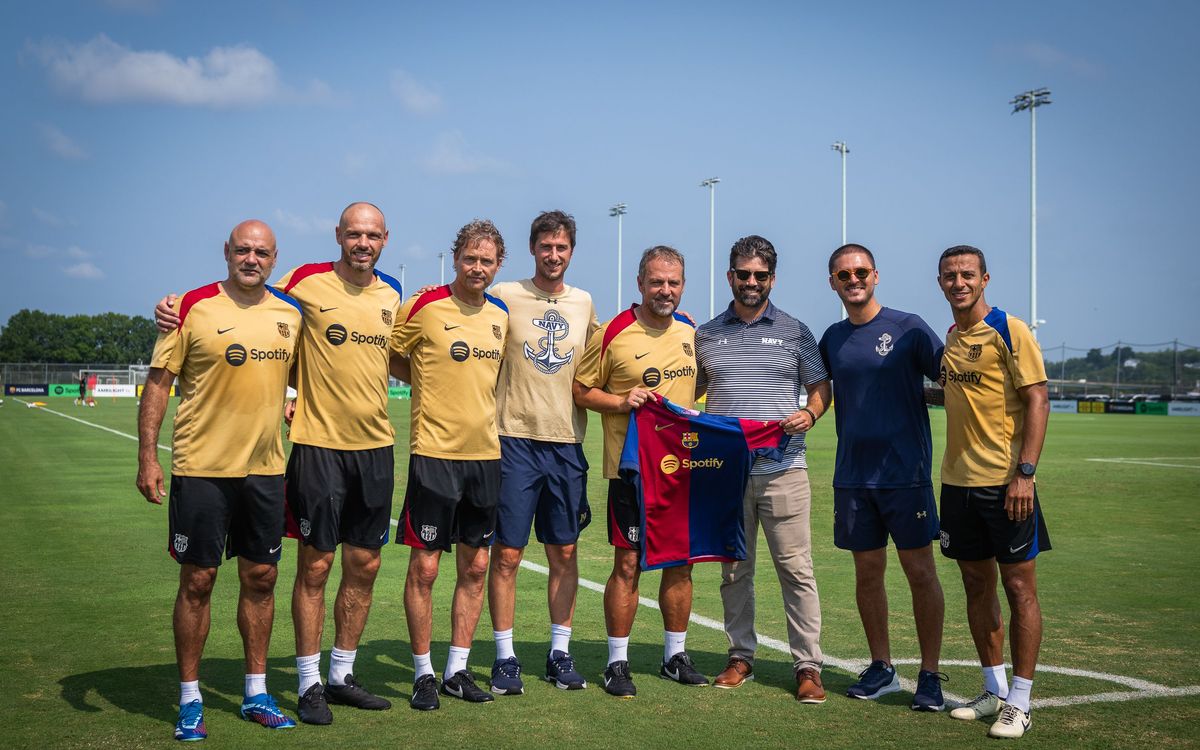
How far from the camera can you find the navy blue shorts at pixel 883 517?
5.92 meters

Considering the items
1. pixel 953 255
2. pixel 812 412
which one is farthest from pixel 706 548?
pixel 953 255

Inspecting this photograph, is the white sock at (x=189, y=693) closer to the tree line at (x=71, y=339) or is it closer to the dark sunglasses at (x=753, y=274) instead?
the dark sunglasses at (x=753, y=274)

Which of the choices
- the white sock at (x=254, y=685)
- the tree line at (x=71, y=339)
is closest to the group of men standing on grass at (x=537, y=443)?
the white sock at (x=254, y=685)

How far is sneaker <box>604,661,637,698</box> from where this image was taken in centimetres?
582

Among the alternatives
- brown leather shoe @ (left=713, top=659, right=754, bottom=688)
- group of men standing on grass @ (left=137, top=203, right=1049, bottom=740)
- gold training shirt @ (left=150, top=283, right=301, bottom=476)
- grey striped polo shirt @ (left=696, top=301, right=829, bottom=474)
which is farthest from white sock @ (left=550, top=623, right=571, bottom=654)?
gold training shirt @ (left=150, top=283, right=301, bottom=476)

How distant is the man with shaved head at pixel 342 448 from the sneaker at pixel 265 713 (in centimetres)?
16

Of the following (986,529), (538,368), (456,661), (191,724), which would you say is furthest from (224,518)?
(986,529)

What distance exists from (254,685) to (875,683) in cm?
333

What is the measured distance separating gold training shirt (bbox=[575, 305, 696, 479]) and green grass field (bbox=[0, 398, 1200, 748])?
4.91ft

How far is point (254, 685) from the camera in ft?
17.5

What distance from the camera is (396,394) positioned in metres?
74.6

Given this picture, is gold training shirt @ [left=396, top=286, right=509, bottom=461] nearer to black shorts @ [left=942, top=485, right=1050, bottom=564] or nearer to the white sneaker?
black shorts @ [left=942, top=485, right=1050, bottom=564]

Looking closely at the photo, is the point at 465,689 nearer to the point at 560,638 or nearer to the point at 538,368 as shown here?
the point at 560,638

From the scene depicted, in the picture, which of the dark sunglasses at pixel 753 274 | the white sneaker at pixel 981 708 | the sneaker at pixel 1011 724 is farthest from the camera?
the dark sunglasses at pixel 753 274
